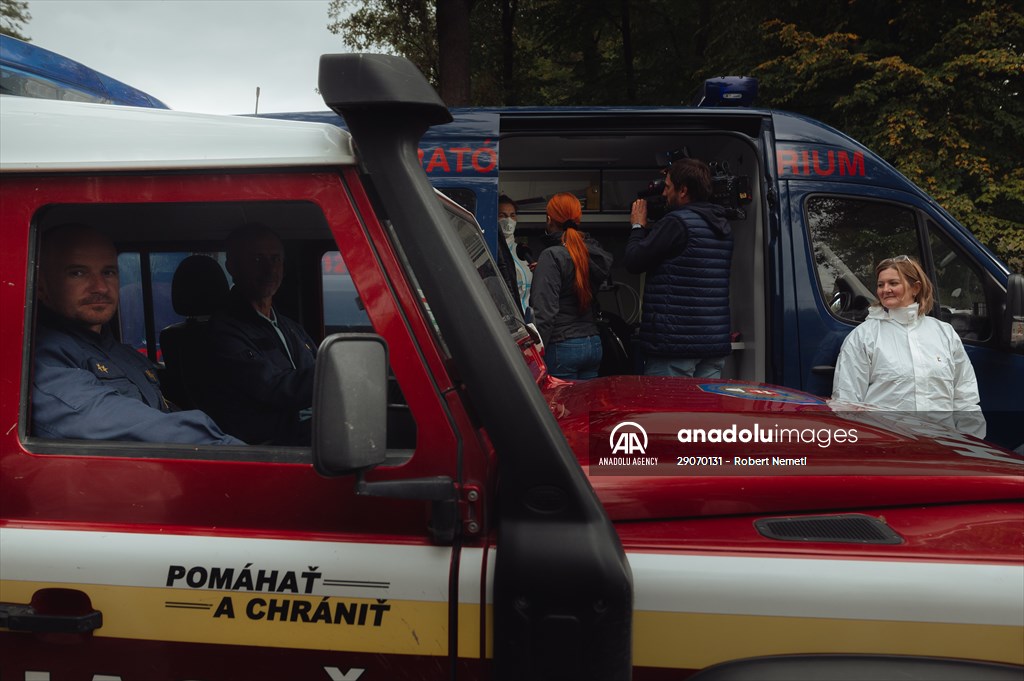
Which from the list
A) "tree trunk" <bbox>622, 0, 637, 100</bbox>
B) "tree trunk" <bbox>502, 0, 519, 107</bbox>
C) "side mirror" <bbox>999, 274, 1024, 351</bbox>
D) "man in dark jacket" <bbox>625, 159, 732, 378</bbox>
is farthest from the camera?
"tree trunk" <bbox>502, 0, 519, 107</bbox>

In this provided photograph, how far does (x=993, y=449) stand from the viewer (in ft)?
6.07

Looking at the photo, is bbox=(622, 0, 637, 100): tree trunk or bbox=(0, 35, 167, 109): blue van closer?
bbox=(0, 35, 167, 109): blue van

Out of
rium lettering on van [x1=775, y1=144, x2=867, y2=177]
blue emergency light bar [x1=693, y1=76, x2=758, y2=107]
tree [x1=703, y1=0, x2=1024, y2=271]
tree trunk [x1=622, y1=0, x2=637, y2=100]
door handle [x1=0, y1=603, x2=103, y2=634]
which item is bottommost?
Result: door handle [x1=0, y1=603, x2=103, y2=634]

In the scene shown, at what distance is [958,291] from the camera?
4914 mm

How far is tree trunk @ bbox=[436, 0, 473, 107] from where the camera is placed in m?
11.8

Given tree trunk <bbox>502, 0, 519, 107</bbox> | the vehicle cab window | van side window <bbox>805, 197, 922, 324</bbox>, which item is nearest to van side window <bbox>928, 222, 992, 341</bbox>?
van side window <bbox>805, 197, 922, 324</bbox>

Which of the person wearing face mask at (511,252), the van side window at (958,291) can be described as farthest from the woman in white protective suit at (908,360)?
the person wearing face mask at (511,252)

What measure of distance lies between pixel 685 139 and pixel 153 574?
18.3 feet

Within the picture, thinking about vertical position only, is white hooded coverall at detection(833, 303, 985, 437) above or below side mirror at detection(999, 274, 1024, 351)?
below

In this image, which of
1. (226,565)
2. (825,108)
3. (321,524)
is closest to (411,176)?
(321,524)

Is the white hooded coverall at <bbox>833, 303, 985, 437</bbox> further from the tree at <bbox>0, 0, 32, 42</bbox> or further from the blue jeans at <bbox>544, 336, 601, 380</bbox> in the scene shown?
the tree at <bbox>0, 0, 32, 42</bbox>

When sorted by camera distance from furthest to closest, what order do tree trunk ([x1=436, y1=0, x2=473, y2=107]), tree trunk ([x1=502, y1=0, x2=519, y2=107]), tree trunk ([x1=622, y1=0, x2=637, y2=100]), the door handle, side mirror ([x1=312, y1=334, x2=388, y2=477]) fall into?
1. tree trunk ([x1=502, y1=0, x2=519, y2=107])
2. tree trunk ([x1=622, y1=0, x2=637, y2=100])
3. tree trunk ([x1=436, y1=0, x2=473, y2=107])
4. the door handle
5. side mirror ([x1=312, y1=334, x2=388, y2=477])

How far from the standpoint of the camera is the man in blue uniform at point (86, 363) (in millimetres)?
1579

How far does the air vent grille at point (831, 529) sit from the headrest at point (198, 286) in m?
1.48
